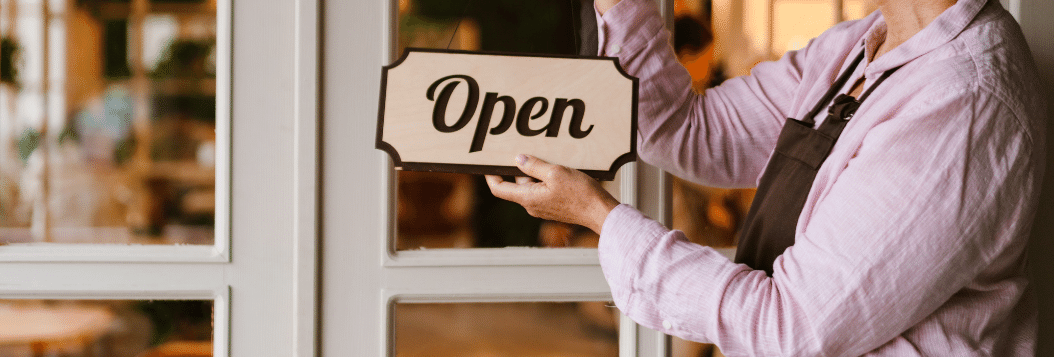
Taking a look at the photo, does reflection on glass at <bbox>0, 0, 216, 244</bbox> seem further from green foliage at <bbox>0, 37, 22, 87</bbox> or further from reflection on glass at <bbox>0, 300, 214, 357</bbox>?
reflection on glass at <bbox>0, 300, 214, 357</bbox>

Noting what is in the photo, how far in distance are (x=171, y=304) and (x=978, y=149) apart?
124cm

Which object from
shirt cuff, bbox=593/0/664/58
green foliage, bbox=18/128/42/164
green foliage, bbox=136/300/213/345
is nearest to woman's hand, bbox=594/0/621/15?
shirt cuff, bbox=593/0/664/58

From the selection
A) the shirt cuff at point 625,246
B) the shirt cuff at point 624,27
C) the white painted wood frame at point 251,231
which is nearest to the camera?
the shirt cuff at point 625,246

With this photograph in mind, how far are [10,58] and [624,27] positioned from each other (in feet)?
3.59

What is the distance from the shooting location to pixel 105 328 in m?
1.14

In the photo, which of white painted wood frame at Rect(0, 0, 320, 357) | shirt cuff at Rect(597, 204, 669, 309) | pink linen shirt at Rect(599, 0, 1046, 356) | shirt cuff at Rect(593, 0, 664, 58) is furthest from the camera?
white painted wood frame at Rect(0, 0, 320, 357)

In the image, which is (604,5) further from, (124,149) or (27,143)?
(27,143)

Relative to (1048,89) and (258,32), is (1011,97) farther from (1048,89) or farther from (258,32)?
(258,32)

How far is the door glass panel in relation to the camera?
3.69ft

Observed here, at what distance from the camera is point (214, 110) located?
1117mm

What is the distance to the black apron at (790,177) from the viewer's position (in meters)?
0.71

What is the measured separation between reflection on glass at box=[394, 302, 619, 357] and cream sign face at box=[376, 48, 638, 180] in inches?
19.5

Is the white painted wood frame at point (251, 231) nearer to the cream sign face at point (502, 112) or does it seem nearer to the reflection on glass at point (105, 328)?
the reflection on glass at point (105, 328)

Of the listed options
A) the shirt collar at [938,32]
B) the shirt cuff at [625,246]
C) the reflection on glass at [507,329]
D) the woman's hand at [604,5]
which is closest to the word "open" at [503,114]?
the shirt cuff at [625,246]
